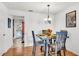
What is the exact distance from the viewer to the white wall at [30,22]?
11.8 feet

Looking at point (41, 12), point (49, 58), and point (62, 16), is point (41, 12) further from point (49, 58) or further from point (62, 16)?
point (49, 58)

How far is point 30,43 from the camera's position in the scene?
3.83 metres

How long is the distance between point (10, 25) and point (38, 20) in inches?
38.6

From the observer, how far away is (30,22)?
372 centimetres

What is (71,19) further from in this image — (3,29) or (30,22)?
(3,29)

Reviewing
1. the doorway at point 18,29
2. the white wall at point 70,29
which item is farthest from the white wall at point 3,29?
the white wall at point 70,29

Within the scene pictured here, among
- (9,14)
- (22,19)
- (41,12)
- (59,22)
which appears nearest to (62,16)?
(59,22)

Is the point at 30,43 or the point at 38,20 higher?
the point at 38,20

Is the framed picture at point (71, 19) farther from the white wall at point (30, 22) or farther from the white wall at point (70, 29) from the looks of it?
the white wall at point (30, 22)

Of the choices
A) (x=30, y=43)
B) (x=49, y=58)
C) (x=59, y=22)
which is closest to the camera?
(x=49, y=58)

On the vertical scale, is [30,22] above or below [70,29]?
above

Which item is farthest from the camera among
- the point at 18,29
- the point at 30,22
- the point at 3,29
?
the point at 18,29

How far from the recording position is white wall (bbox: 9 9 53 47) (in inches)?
141

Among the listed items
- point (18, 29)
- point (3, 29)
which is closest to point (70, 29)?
point (18, 29)
